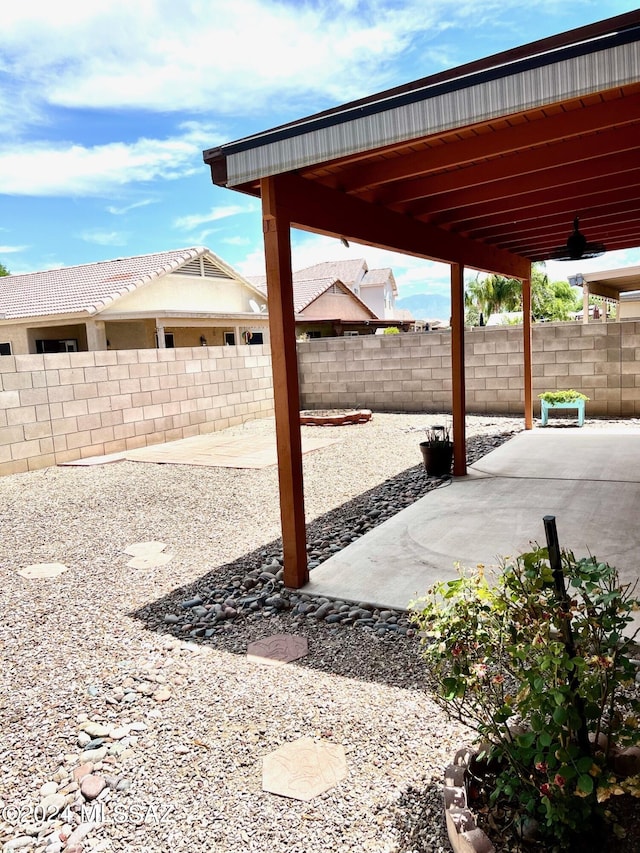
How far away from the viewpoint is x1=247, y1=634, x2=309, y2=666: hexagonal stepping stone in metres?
2.88

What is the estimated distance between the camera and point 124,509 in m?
5.77

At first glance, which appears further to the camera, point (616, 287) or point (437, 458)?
point (616, 287)

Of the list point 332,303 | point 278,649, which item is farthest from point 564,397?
point 332,303

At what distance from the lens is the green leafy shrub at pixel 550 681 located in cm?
146

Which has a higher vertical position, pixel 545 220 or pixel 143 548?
pixel 545 220

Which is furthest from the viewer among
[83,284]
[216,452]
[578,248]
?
[83,284]

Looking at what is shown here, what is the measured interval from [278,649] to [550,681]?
167 cm

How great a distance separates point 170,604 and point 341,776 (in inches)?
70.9

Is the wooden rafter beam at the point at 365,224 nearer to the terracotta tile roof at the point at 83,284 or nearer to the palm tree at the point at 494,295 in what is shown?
the terracotta tile roof at the point at 83,284

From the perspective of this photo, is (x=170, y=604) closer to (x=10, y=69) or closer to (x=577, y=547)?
(x=577, y=547)

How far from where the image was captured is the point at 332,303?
88.8 ft

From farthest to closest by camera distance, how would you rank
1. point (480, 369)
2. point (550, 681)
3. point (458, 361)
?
point (480, 369), point (458, 361), point (550, 681)

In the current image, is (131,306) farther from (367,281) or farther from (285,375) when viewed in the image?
(367,281)

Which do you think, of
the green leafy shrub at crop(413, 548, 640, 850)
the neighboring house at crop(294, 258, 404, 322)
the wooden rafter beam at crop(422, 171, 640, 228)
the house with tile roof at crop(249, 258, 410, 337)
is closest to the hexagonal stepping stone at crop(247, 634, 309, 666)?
the green leafy shrub at crop(413, 548, 640, 850)
